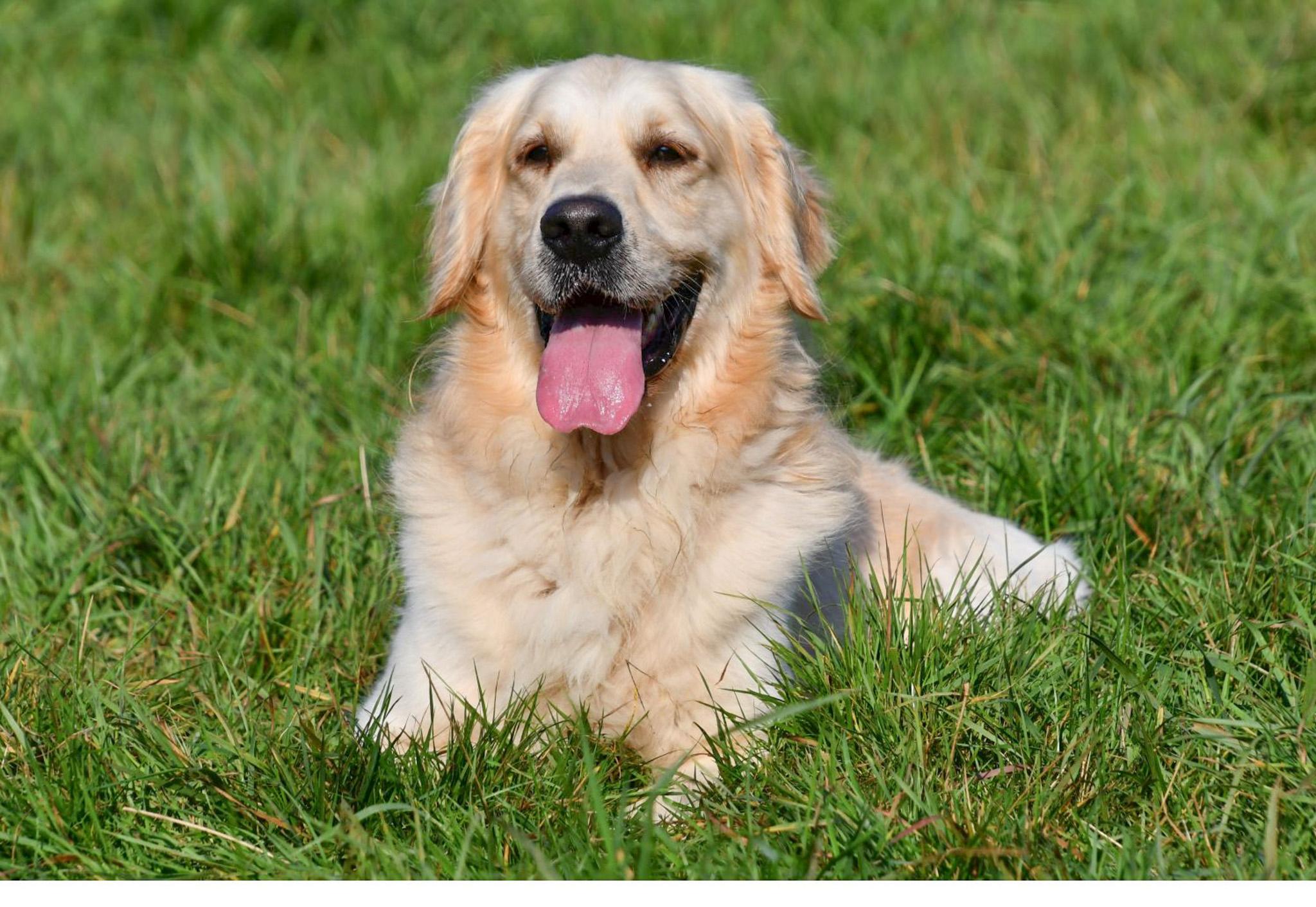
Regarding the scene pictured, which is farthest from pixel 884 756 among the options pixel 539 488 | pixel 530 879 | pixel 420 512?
pixel 420 512

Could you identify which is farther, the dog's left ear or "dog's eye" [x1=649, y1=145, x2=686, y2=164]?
the dog's left ear

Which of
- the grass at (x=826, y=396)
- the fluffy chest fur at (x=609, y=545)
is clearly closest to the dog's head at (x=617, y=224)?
the fluffy chest fur at (x=609, y=545)

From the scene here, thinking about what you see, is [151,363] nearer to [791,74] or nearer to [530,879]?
[530,879]

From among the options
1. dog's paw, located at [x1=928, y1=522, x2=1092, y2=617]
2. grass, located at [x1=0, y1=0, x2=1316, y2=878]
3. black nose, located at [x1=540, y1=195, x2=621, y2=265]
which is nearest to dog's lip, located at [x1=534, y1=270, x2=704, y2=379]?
black nose, located at [x1=540, y1=195, x2=621, y2=265]

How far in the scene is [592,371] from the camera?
11.2ft

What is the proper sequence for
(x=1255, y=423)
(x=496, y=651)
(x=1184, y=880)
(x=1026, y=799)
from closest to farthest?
(x=1184, y=880), (x=1026, y=799), (x=496, y=651), (x=1255, y=423)

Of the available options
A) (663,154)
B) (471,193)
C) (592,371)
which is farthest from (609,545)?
(471,193)

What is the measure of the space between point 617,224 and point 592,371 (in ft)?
1.18

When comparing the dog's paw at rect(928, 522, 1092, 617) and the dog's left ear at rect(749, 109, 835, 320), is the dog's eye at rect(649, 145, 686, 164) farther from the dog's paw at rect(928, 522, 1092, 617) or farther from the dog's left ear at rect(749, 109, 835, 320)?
the dog's paw at rect(928, 522, 1092, 617)

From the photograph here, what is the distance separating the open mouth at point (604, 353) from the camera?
132 inches

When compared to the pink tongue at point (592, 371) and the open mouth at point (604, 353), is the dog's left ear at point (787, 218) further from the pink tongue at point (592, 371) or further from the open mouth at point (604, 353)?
the pink tongue at point (592, 371)

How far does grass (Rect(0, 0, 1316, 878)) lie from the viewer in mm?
2777

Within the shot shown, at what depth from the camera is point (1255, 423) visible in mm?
4438

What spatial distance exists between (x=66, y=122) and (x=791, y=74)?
12.0ft
